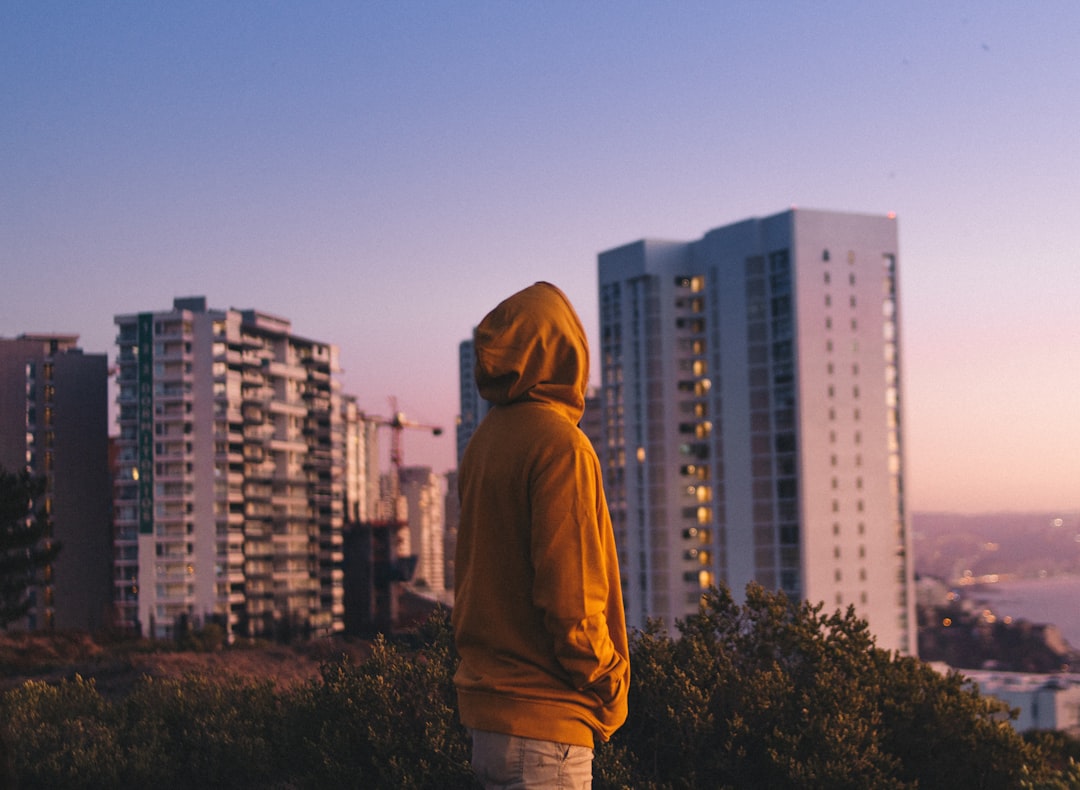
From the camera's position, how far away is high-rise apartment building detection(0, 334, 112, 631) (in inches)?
4220

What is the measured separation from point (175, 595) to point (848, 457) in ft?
178

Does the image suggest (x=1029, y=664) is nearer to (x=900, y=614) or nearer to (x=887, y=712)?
(x=900, y=614)

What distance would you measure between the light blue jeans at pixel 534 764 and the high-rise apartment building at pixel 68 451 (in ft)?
354

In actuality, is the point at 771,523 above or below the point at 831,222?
below

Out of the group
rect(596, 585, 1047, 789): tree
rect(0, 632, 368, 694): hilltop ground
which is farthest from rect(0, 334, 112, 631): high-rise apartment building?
rect(596, 585, 1047, 789): tree

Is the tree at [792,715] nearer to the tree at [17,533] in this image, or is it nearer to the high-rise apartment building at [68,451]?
the tree at [17,533]

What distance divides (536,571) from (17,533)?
3517 centimetres

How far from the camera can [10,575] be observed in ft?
127

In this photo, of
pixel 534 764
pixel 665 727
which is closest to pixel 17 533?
pixel 665 727

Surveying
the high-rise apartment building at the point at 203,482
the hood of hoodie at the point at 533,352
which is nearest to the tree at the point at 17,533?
the hood of hoodie at the point at 533,352

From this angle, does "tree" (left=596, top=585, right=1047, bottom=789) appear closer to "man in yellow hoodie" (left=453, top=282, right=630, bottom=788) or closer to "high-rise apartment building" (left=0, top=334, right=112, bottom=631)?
"man in yellow hoodie" (left=453, top=282, right=630, bottom=788)

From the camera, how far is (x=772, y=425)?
97000 mm

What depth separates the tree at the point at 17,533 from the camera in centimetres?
3494

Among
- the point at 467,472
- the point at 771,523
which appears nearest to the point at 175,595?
the point at 771,523
